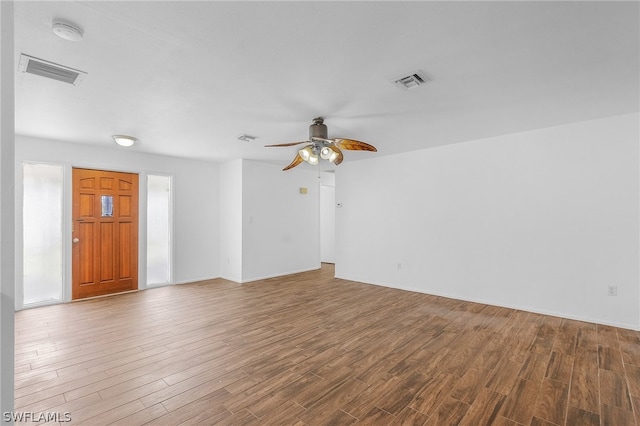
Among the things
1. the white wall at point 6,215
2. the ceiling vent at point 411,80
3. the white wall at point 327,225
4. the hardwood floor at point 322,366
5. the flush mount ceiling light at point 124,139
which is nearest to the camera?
the white wall at point 6,215

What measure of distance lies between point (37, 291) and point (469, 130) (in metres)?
6.72

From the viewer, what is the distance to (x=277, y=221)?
21.3 feet

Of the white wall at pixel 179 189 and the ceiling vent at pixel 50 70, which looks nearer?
the ceiling vent at pixel 50 70

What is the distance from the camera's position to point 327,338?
3125mm

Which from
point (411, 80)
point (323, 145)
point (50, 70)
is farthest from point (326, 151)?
point (50, 70)

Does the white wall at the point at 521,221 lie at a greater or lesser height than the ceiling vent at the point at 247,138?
lesser

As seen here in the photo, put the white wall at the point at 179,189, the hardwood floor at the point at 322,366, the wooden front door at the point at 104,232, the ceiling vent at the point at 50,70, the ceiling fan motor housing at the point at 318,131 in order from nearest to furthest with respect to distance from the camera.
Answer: the hardwood floor at the point at 322,366, the ceiling vent at the point at 50,70, the ceiling fan motor housing at the point at 318,131, the white wall at the point at 179,189, the wooden front door at the point at 104,232

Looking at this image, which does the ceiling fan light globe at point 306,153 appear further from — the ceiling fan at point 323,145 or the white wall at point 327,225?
the white wall at point 327,225

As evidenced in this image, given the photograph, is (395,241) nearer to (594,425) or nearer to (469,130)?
(469,130)

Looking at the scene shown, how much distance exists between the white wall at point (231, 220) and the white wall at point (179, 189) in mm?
152

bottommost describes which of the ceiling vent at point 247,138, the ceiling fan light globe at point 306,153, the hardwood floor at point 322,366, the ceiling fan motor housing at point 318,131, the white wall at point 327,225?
the hardwood floor at point 322,366

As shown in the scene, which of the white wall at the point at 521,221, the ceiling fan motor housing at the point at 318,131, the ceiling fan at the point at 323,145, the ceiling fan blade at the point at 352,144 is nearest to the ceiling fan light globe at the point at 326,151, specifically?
the ceiling fan at the point at 323,145

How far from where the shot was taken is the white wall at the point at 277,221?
596cm

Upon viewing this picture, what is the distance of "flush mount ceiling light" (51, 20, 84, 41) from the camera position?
1723 millimetres
